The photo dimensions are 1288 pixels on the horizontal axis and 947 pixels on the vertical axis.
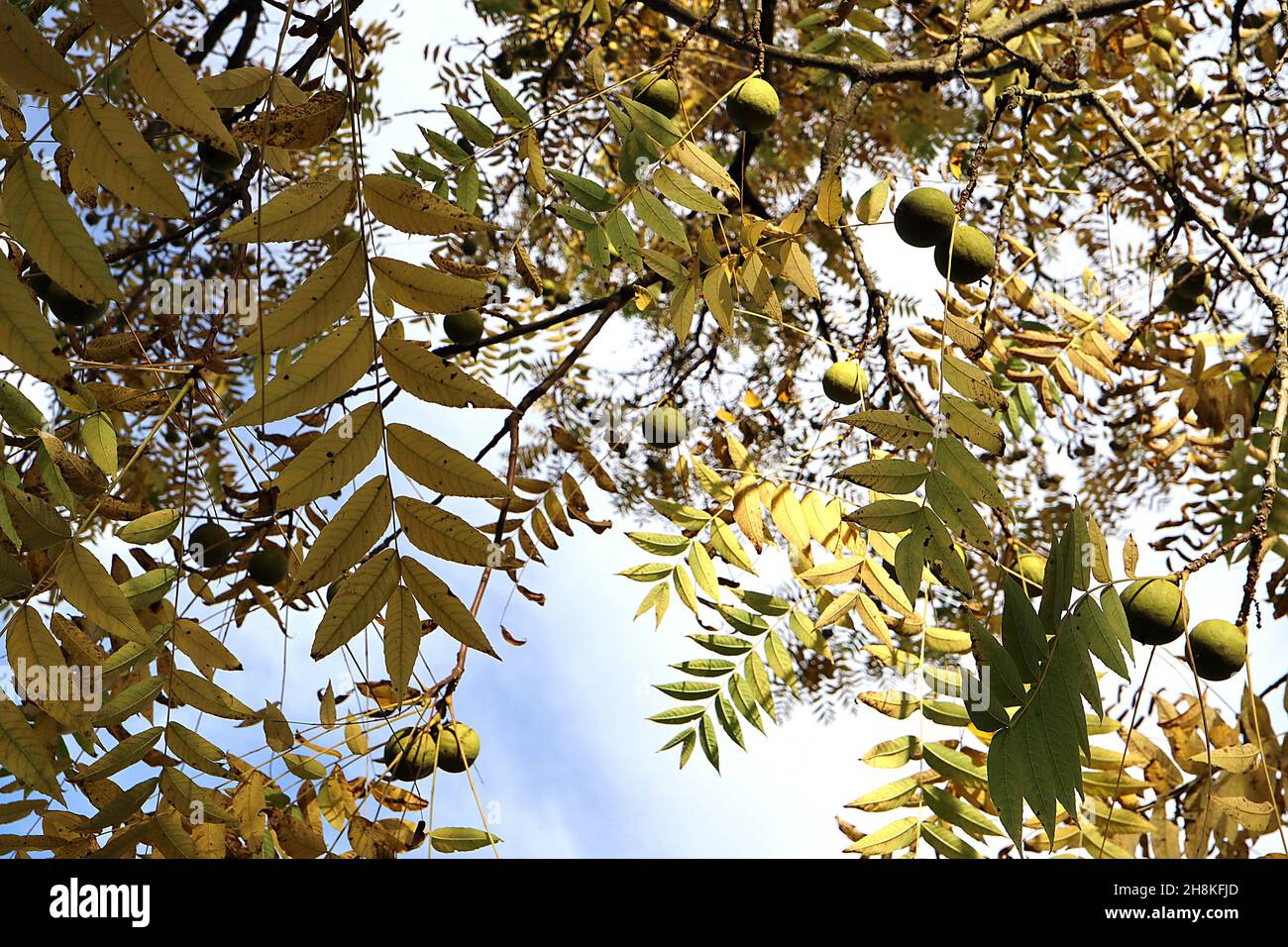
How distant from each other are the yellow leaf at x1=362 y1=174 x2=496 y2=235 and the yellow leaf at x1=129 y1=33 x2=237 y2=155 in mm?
170

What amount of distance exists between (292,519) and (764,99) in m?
1.34

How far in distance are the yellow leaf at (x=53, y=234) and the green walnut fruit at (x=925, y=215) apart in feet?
4.20

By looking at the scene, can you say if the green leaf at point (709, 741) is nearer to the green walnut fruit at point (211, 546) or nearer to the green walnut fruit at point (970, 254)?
the green walnut fruit at point (970, 254)

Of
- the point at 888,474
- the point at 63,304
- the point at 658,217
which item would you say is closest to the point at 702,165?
the point at 658,217

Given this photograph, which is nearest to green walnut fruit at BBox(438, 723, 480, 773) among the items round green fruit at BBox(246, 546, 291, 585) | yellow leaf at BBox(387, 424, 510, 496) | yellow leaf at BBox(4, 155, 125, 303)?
round green fruit at BBox(246, 546, 291, 585)

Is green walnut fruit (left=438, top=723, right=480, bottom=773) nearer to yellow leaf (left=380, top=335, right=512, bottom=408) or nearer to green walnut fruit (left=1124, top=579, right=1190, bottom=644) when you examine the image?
yellow leaf (left=380, top=335, right=512, bottom=408)

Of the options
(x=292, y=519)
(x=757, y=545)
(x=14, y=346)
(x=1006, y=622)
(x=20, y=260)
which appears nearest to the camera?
(x=14, y=346)

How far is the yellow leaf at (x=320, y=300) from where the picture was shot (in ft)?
3.31

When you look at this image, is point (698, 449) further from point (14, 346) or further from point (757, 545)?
point (14, 346)

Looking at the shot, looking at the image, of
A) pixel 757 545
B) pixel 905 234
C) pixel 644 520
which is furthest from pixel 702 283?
pixel 644 520

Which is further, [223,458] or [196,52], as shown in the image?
[223,458]

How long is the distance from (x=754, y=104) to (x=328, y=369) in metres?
1.17

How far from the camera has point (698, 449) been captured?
2.50 meters

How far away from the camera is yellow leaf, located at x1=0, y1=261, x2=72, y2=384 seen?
0.90 meters
